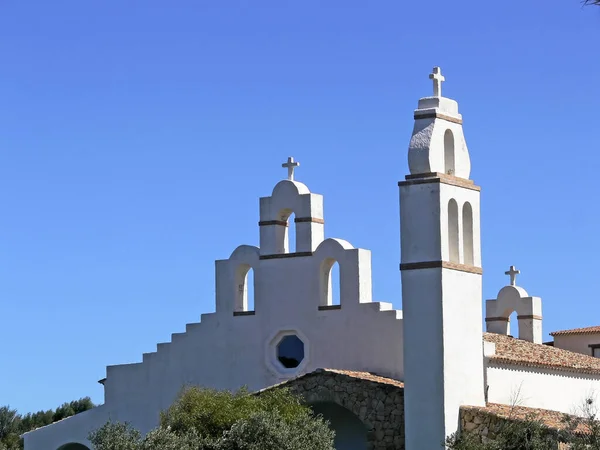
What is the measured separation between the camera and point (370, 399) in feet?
114

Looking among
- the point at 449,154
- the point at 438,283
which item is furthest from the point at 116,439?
the point at 449,154

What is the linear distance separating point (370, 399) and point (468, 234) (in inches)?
177

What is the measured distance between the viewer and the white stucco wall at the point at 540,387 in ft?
118

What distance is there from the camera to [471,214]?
35.8 m

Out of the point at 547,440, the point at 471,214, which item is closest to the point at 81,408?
the point at 471,214

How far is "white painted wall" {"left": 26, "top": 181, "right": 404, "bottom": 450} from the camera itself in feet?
124

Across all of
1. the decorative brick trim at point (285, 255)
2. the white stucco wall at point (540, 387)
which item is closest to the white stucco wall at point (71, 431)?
the decorative brick trim at point (285, 255)

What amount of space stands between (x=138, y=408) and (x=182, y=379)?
1.52m

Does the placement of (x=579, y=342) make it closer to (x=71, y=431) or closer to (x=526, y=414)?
(x=526, y=414)

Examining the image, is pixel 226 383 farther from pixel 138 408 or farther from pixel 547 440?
pixel 547 440

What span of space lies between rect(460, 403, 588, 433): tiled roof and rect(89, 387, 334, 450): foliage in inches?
136

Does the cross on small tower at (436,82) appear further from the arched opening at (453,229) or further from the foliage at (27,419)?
the foliage at (27,419)

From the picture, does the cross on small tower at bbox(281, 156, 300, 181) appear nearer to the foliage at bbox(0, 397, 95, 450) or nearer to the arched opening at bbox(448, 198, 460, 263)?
the arched opening at bbox(448, 198, 460, 263)

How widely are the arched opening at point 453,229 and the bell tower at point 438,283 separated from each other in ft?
0.07
